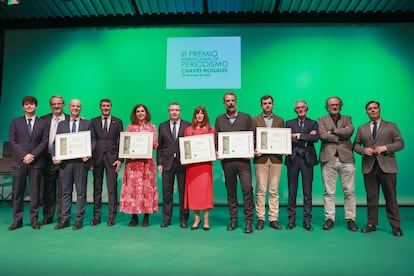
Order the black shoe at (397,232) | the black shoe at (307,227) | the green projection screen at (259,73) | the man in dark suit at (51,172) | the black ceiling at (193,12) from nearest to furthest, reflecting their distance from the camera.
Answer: the black shoe at (397,232) < the black shoe at (307,227) < the man in dark suit at (51,172) < the black ceiling at (193,12) < the green projection screen at (259,73)

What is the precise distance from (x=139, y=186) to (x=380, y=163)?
3.11m

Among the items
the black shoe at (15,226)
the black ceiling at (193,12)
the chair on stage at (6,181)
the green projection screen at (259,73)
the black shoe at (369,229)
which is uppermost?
the black ceiling at (193,12)

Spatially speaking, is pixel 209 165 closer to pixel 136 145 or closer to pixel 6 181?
pixel 136 145

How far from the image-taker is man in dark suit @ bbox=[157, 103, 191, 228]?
14.6 ft

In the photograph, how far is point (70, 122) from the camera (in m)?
4.47

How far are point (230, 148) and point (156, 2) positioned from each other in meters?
3.74

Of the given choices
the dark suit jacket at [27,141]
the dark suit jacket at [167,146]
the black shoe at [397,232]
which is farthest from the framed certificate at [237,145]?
the dark suit jacket at [27,141]

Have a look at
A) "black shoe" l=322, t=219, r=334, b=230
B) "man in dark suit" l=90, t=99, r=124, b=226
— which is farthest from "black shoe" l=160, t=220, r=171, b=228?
"black shoe" l=322, t=219, r=334, b=230

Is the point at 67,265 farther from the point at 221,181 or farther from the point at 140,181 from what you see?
the point at 221,181

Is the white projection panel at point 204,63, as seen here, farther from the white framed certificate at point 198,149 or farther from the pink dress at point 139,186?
the white framed certificate at point 198,149

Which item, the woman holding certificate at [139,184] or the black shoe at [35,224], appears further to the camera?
the woman holding certificate at [139,184]

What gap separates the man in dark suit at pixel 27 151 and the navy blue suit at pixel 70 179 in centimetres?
22

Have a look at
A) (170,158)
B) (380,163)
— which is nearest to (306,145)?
(380,163)

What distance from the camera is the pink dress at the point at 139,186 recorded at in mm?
4422
